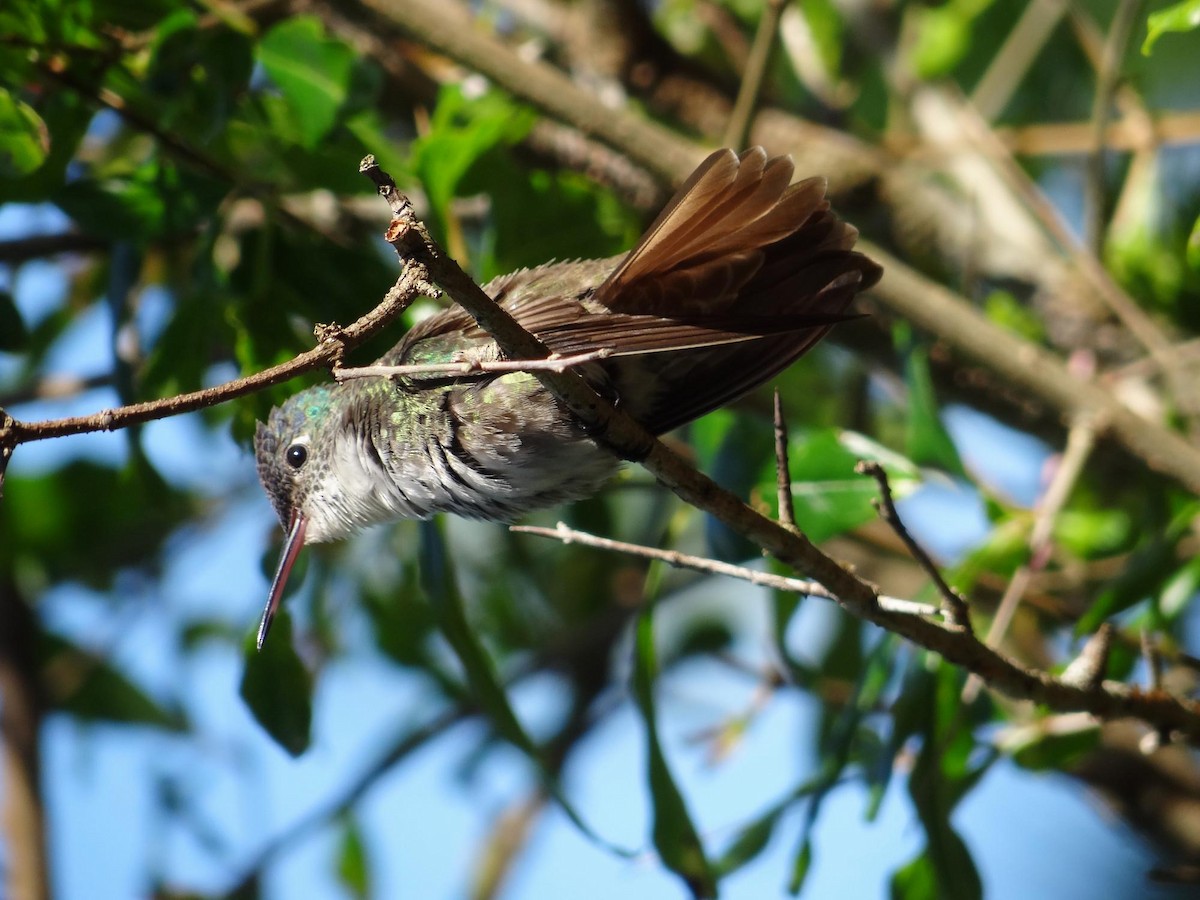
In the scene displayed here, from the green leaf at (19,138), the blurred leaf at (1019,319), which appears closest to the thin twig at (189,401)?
the green leaf at (19,138)

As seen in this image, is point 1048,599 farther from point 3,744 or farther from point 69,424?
point 3,744

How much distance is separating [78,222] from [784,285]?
1490 mm

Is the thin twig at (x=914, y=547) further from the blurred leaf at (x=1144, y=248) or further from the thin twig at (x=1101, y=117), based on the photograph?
the blurred leaf at (x=1144, y=248)

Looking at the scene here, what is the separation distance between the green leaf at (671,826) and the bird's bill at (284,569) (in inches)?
31.8

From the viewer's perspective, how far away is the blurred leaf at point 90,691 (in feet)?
17.2

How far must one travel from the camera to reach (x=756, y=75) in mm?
3338

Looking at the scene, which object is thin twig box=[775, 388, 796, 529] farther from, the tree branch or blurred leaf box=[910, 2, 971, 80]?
blurred leaf box=[910, 2, 971, 80]

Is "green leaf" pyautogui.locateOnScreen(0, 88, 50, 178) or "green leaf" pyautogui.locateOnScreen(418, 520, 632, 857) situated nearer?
"green leaf" pyautogui.locateOnScreen(0, 88, 50, 178)

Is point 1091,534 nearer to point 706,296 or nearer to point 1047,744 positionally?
point 1047,744

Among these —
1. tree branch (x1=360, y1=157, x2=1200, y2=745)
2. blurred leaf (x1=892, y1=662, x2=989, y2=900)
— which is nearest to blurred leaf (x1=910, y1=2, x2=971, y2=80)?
blurred leaf (x1=892, y1=662, x2=989, y2=900)

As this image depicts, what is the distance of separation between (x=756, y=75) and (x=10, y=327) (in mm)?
1781

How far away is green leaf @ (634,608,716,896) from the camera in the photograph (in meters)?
2.90

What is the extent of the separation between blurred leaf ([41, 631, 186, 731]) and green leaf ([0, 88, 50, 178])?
2866 millimetres

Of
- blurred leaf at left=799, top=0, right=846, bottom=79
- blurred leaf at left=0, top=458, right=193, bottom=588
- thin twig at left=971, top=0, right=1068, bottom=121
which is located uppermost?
blurred leaf at left=799, top=0, right=846, bottom=79
